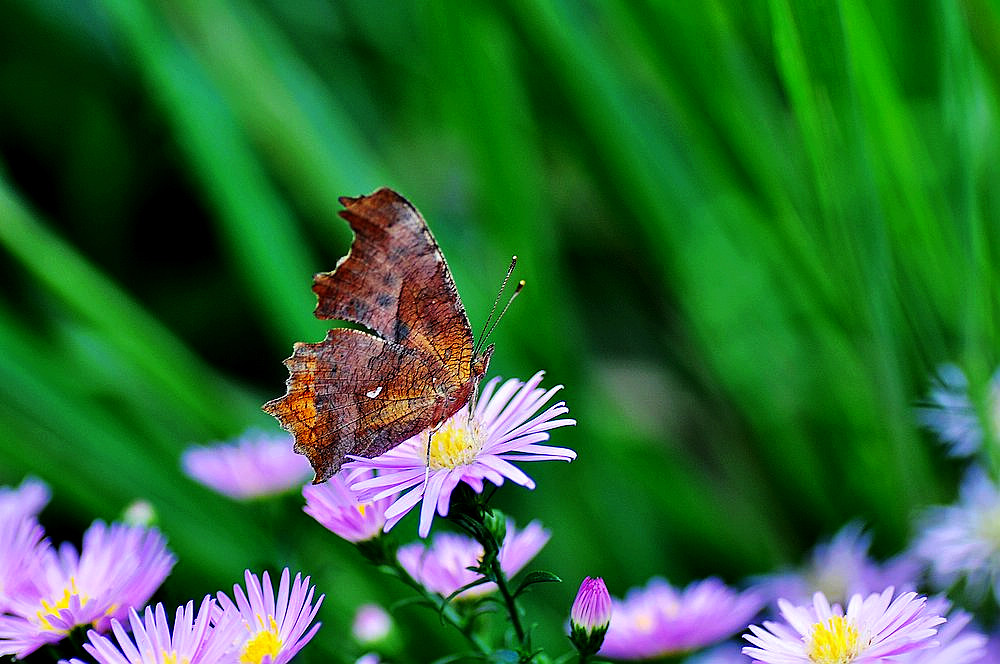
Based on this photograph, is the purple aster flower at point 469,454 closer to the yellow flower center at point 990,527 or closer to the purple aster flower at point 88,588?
the purple aster flower at point 88,588

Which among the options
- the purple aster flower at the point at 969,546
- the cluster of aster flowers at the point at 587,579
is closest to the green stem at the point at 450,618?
the cluster of aster flowers at the point at 587,579

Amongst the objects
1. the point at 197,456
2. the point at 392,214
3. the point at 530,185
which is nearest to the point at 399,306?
the point at 392,214

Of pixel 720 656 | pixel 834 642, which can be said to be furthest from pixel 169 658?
pixel 720 656

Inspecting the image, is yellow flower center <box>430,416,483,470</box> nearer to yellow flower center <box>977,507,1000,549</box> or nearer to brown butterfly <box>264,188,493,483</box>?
brown butterfly <box>264,188,493,483</box>

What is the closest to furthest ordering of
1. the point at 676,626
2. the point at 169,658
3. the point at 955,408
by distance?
the point at 169,658
the point at 676,626
the point at 955,408

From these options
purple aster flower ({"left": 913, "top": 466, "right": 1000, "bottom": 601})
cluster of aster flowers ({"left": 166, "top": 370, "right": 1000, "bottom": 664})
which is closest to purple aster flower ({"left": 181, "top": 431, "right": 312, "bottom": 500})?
cluster of aster flowers ({"left": 166, "top": 370, "right": 1000, "bottom": 664})

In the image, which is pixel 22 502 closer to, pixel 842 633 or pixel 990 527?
pixel 842 633
